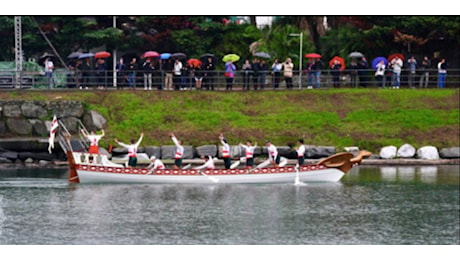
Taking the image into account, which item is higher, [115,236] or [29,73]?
[29,73]

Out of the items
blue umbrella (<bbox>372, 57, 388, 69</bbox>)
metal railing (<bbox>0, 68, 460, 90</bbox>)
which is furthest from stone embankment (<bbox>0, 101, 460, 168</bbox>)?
blue umbrella (<bbox>372, 57, 388, 69</bbox>)

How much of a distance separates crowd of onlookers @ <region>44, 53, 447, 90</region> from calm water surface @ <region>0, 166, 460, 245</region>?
10.5m

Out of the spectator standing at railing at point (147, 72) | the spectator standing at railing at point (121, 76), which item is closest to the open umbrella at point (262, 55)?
the spectator standing at railing at point (147, 72)

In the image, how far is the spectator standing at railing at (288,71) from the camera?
53.4 m

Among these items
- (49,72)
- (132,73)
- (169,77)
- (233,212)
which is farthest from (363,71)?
(233,212)

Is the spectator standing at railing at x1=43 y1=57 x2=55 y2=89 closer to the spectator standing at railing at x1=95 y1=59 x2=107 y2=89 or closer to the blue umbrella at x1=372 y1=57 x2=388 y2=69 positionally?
the spectator standing at railing at x1=95 y1=59 x2=107 y2=89

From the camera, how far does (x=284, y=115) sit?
51188 mm

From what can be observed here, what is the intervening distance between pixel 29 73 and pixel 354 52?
16.2 m

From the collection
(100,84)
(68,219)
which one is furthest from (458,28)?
(68,219)

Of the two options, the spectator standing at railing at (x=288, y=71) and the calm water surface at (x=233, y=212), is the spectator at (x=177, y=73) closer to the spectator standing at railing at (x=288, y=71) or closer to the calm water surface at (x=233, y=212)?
the spectator standing at railing at (x=288, y=71)
